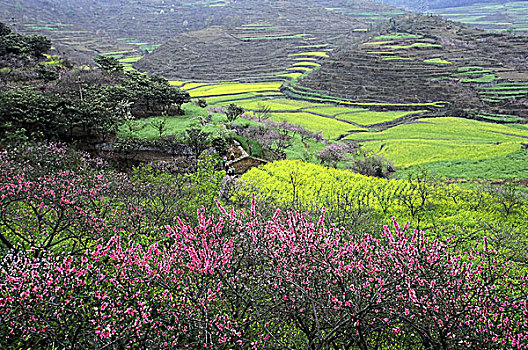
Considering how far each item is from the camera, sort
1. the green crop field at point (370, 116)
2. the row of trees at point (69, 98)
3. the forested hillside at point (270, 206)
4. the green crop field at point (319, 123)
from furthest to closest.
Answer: the green crop field at point (370, 116), the green crop field at point (319, 123), the row of trees at point (69, 98), the forested hillside at point (270, 206)

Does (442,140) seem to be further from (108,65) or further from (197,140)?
(108,65)

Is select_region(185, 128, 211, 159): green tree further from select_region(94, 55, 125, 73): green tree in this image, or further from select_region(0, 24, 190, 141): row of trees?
select_region(94, 55, 125, 73): green tree

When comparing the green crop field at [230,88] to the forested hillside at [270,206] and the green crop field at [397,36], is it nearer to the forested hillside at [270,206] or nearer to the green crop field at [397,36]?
the forested hillside at [270,206]

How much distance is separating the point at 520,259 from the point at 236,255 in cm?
824

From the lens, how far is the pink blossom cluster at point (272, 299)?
20.6ft

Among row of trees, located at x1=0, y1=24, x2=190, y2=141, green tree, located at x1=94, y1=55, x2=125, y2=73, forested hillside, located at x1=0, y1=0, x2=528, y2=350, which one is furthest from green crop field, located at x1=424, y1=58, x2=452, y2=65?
green tree, located at x1=94, y1=55, x2=125, y2=73

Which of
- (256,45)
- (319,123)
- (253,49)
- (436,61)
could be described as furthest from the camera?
(256,45)

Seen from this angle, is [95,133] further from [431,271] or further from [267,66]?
[267,66]

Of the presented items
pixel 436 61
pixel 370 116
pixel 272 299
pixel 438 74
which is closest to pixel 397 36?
pixel 436 61

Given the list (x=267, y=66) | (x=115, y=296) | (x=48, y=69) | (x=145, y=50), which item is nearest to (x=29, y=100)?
(x=48, y=69)

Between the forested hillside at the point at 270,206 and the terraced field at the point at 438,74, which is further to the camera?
the terraced field at the point at 438,74

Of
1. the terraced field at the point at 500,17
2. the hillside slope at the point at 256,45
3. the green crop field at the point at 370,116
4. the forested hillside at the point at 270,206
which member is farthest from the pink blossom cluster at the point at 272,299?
the terraced field at the point at 500,17

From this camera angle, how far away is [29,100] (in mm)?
19859

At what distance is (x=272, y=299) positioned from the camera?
756 centimetres
